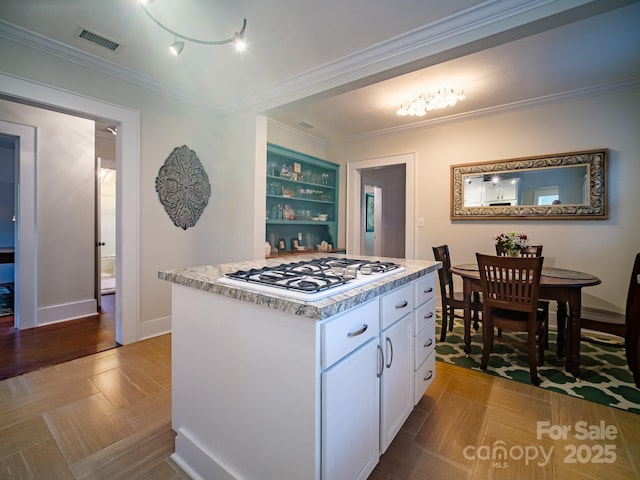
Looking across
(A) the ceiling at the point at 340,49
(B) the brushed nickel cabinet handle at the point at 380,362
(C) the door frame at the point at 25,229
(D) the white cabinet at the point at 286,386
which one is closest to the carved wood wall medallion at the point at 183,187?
(A) the ceiling at the point at 340,49

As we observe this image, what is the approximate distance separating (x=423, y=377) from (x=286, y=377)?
3.82 ft

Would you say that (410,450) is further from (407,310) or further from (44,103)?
(44,103)

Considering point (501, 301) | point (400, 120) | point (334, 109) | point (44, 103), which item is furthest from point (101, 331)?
point (400, 120)

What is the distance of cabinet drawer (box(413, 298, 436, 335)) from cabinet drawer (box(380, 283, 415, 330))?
110 millimetres

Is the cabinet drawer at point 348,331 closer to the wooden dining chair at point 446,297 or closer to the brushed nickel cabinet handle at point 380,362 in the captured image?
the brushed nickel cabinet handle at point 380,362

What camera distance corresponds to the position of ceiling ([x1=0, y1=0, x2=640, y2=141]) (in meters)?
1.90

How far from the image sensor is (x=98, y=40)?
2266 millimetres

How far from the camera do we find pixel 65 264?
353cm

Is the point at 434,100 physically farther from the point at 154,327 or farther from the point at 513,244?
the point at 154,327

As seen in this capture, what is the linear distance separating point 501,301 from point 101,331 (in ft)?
12.7

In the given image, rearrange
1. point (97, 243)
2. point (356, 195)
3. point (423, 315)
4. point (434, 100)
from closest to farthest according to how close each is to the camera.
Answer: point (423, 315)
point (434, 100)
point (97, 243)
point (356, 195)

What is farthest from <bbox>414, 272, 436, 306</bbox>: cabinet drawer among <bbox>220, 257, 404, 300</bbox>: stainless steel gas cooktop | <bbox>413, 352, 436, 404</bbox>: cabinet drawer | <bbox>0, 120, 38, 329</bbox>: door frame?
<bbox>0, 120, 38, 329</bbox>: door frame

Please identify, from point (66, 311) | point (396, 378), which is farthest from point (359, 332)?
point (66, 311)

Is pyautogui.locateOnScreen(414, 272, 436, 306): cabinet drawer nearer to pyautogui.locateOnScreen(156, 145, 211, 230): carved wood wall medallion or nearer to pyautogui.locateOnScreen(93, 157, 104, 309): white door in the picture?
pyautogui.locateOnScreen(156, 145, 211, 230): carved wood wall medallion
